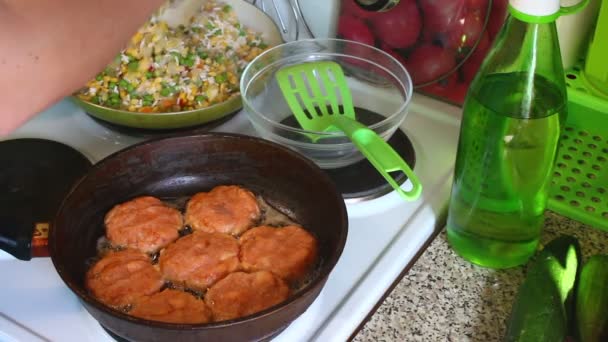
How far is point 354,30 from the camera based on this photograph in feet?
3.46

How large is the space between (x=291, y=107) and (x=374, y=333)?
14.2 inches

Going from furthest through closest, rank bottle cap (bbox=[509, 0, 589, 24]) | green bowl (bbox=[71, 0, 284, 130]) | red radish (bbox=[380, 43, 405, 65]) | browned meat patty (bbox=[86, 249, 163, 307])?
red radish (bbox=[380, 43, 405, 65]) < green bowl (bbox=[71, 0, 284, 130]) < browned meat patty (bbox=[86, 249, 163, 307]) < bottle cap (bbox=[509, 0, 589, 24])

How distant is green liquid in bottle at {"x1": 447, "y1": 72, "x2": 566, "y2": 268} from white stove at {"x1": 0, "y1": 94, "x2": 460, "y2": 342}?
87mm

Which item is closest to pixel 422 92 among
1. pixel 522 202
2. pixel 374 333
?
pixel 522 202

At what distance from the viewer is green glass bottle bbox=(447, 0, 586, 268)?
26.4 inches

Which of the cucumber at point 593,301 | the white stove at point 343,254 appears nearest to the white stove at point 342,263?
the white stove at point 343,254

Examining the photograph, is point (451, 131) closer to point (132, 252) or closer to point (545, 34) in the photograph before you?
point (545, 34)

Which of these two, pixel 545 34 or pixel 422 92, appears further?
pixel 422 92

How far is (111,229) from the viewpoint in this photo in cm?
78

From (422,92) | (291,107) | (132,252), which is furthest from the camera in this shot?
(422,92)

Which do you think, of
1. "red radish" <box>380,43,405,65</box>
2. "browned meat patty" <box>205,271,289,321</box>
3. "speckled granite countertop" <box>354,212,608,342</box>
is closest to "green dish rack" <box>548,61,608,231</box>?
"speckled granite countertop" <box>354,212,608,342</box>

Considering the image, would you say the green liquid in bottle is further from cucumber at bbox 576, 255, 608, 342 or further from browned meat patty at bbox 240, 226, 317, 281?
browned meat patty at bbox 240, 226, 317, 281

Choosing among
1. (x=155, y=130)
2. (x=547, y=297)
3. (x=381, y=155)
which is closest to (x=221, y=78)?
(x=155, y=130)

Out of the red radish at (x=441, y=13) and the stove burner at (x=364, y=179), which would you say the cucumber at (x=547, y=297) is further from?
the red radish at (x=441, y=13)
